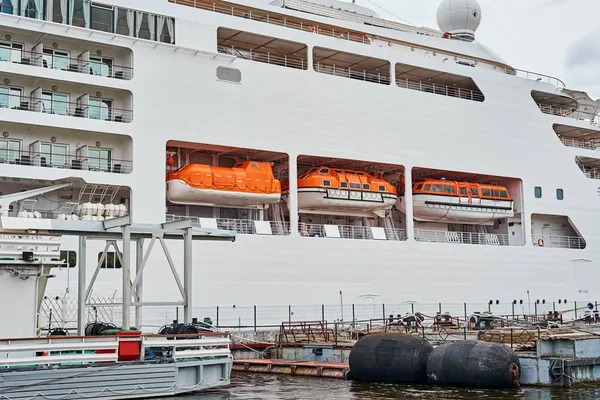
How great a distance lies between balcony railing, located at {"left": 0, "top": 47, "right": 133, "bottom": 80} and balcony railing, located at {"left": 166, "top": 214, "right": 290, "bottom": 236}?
5423mm

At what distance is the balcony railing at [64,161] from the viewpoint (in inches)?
1000

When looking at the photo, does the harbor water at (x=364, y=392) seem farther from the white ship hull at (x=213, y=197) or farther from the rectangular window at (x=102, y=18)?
the rectangular window at (x=102, y=18)

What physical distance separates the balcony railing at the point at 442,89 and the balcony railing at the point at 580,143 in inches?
299

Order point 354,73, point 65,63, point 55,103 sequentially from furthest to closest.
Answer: point 354,73, point 65,63, point 55,103

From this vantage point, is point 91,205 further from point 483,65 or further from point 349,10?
point 483,65

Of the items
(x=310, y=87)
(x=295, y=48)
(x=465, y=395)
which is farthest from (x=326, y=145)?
(x=465, y=395)

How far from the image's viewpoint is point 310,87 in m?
31.4

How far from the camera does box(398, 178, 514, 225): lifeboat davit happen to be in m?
34.6

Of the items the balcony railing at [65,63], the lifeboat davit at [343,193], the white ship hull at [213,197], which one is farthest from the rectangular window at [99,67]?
the lifeboat davit at [343,193]

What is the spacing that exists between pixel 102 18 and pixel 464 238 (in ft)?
65.7

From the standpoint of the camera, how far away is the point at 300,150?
30.7m

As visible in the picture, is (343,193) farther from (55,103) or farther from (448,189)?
(55,103)

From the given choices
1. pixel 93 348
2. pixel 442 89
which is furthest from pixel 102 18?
pixel 442 89

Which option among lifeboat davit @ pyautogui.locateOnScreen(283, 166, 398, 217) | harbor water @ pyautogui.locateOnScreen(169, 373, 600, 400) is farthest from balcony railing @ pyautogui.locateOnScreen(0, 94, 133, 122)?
harbor water @ pyautogui.locateOnScreen(169, 373, 600, 400)
